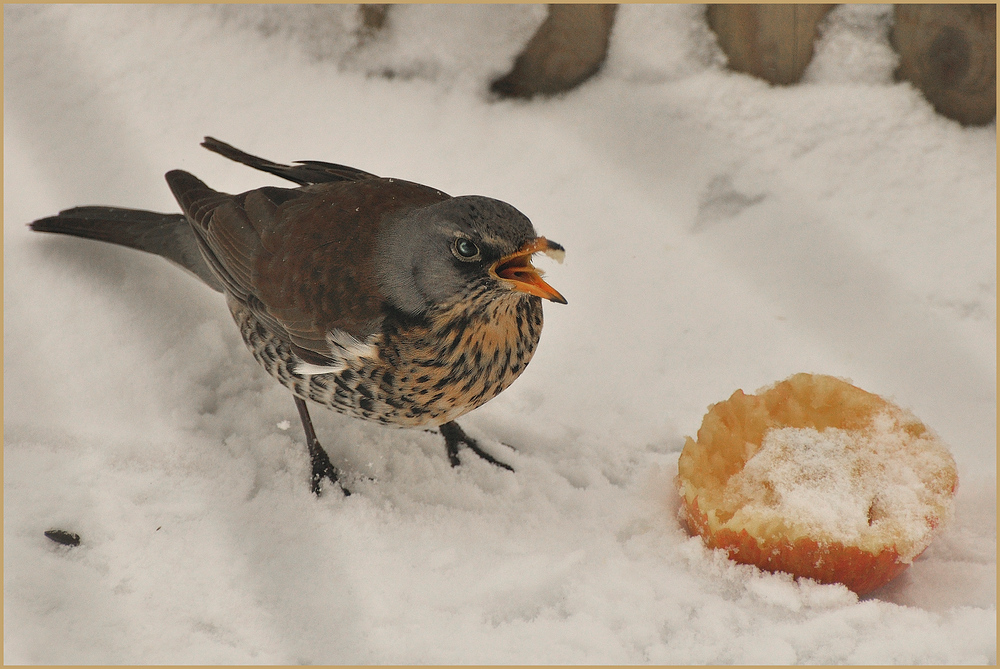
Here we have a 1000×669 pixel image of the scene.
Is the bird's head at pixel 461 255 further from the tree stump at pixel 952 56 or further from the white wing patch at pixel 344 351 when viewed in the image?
the tree stump at pixel 952 56

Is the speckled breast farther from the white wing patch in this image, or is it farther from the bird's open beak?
the bird's open beak

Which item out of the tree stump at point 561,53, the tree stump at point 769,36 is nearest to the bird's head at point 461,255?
the tree stump at point 561,53

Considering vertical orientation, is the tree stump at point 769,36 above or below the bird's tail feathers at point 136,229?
above

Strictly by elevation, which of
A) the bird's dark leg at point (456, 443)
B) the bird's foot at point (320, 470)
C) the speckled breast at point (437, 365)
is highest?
the speckled breast at point (437, 365)

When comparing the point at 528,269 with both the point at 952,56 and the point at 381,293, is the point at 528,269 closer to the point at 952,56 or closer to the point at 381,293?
the point at 381,293

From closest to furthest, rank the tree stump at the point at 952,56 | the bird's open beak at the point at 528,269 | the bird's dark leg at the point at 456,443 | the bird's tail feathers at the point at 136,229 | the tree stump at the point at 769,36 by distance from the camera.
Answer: the bird's open beak at the point at 528,269 → the bird's dark leg at the point at 456,443 → the bird's tail feathers at the point at 136,229 → the tree stump at the point at 952,56 → the tree stump at the point at 769,36

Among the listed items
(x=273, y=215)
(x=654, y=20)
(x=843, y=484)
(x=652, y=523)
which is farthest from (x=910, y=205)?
(x=273, y=215)
